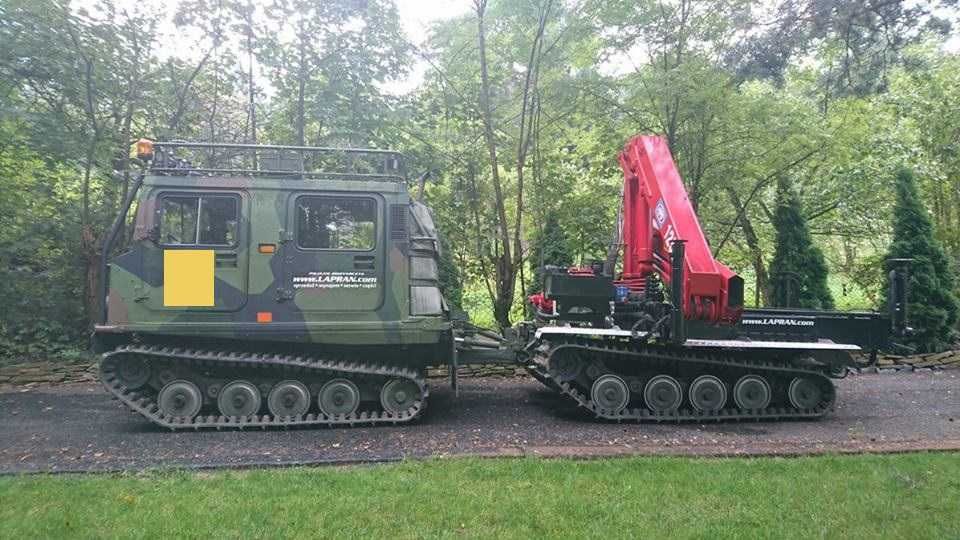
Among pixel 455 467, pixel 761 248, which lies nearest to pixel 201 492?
pixel 455 467

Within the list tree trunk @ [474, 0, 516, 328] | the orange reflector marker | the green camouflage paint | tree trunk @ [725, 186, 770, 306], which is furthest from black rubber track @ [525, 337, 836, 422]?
tree trunk @ [725, 186, 770, 306]

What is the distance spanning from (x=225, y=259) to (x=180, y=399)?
62.3 inches

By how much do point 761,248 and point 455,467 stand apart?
40.0 feet

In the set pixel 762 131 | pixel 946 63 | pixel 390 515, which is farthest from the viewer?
pixel 946 63

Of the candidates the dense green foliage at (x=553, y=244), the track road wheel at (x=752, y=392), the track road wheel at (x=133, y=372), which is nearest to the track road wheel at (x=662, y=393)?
the track road wheel at (x=752, y=392)

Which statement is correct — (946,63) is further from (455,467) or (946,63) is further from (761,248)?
(455,467)

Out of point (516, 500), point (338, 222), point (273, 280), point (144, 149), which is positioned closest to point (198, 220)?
point (144, 149)

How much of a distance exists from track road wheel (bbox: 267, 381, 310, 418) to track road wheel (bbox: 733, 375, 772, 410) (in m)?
4.84

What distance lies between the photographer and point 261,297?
6582 mm

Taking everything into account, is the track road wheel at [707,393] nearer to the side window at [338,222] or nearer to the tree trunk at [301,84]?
the side window at [338,222]

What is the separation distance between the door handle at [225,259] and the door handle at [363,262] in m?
1.24

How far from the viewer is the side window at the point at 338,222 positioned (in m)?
6.71

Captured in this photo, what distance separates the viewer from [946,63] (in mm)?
14031

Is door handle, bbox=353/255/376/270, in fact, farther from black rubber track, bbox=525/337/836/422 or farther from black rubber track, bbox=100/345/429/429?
black rubber track, bbox=525/337/836/422
